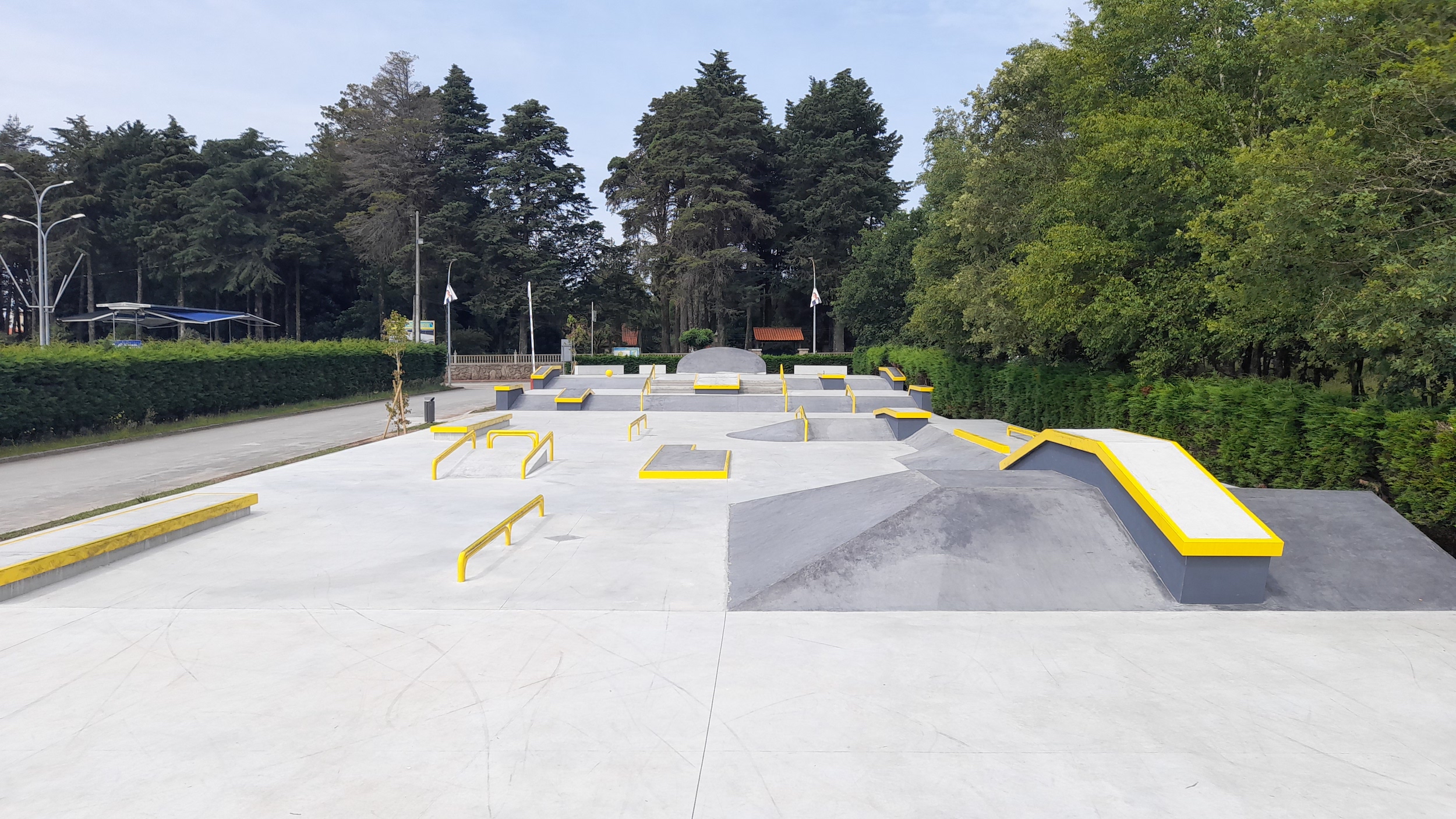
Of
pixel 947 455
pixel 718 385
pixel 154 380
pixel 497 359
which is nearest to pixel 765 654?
pixel 947 455

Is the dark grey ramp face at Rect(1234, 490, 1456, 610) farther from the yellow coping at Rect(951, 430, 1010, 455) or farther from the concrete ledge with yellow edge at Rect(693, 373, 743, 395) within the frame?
the concrete ledge with yellow edge at Rect(693, 373, 743, 395)

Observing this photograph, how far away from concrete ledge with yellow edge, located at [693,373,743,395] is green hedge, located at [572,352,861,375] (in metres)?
18.7

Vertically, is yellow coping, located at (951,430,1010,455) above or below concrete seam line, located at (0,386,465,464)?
above

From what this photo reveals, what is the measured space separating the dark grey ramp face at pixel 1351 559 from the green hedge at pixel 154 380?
22517 mm

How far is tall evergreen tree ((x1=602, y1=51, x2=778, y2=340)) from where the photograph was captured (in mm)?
55031

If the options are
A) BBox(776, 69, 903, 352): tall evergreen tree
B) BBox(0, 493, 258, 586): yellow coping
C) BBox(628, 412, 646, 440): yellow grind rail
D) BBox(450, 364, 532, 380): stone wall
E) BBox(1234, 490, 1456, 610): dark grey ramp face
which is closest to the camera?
BBox(1234, 490, 1456, 610): dark grey ramp face

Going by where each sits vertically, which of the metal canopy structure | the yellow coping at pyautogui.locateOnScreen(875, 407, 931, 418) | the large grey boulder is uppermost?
the metal canopy structure

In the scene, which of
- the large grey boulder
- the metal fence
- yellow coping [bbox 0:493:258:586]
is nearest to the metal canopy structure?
the metal fence

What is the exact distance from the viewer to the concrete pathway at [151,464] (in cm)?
1152

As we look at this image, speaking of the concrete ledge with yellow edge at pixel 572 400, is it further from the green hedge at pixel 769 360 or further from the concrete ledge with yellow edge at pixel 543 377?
the green hedge at pixel 769 360

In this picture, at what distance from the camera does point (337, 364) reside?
3106cm

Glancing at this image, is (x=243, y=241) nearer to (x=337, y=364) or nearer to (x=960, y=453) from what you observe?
(x=337, y=364)

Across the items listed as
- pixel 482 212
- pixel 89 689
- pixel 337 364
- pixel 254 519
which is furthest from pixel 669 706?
pixel 482 212

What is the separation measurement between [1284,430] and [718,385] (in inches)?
782
